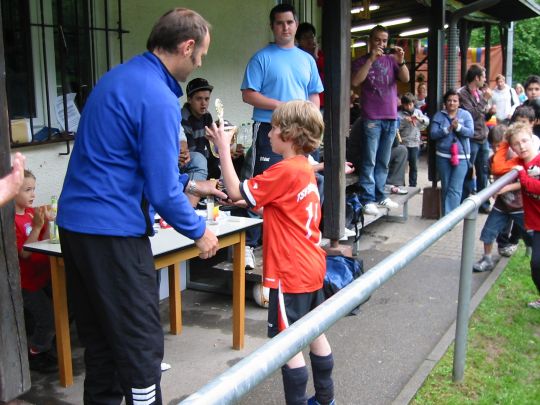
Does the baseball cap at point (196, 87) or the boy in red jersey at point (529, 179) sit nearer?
the boy in red jersey at point (529, 179)

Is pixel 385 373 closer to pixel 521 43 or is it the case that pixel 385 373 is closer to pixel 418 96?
pixel 418 96

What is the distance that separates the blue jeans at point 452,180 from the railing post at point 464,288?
4112 millimetres

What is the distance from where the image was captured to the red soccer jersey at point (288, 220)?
10.1ft

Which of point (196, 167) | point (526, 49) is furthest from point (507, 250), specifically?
point (526, 49)

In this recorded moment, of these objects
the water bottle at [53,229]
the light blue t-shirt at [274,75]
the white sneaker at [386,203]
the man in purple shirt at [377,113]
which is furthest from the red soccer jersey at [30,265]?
the white sneaker at [386,203]

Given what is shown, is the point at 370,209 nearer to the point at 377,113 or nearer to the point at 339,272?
the point at 377,113

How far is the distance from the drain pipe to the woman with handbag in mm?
2064

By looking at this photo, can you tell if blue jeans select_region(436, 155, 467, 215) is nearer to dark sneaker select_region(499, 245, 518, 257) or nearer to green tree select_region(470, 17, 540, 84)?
dark sneaker select_region(499, 245, 518, 257)

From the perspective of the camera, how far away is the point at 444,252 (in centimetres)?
711

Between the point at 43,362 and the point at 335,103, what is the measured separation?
117 inches

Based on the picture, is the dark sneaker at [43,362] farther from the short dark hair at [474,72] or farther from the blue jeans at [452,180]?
the short dark hair at [474,72]

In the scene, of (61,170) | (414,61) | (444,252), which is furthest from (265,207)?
(414,61)

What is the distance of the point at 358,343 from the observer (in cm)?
454

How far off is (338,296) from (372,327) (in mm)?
3057
